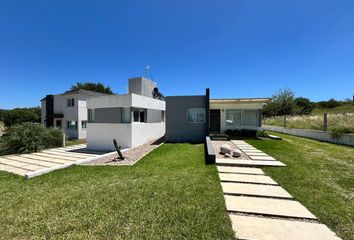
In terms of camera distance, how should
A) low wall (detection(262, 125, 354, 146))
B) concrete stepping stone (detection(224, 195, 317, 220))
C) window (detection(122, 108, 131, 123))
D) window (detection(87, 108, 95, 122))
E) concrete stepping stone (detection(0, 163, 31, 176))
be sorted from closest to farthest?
concrete stepping stone (detection(224, 195, 317, 220)) → concrete stepping stone (detection(0, 163, 31, 176)) → low wall (detection(262, 125, 354, 146)) → window (detection(122, 108, 131, 123)) → window (detection(87, 108, 95, 122))

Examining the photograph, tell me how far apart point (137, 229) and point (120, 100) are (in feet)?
36.3

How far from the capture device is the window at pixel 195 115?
52.3 feet

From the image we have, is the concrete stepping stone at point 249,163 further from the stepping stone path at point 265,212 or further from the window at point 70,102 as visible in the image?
the window at point 70,102

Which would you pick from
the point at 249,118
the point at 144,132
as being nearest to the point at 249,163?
the point at 144,132

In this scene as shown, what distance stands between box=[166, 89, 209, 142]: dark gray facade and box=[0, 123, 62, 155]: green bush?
9.91 metres

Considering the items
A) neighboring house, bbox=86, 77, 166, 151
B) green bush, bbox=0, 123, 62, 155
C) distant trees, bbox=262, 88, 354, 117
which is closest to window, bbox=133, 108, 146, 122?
neighboring house, bbox=86, 77, 166, 151

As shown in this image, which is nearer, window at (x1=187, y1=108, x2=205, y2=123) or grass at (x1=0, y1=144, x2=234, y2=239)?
grass at (x1=0, y1=144, x2=234, y2=239)

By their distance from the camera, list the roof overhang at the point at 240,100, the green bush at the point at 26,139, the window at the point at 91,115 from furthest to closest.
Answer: the roof overhang at the point at 240,100 → the window at the point at 91,115 → the green bush at the point at 26,139

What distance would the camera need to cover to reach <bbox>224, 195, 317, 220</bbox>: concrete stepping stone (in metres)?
3.73

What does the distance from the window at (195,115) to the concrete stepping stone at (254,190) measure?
10.7 m

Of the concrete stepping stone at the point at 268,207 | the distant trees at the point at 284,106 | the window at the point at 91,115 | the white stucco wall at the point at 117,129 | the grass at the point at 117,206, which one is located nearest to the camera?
the grass at the point at 117,206

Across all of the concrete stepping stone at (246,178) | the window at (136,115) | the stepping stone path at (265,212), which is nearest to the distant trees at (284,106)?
the window at (136,115)

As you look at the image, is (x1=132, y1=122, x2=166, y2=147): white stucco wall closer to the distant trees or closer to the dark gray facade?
the dark gray facade

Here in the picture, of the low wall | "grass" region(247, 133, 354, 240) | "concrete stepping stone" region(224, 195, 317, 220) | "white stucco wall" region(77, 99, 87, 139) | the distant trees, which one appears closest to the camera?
"grass" region(247, 133, 354, 240)
